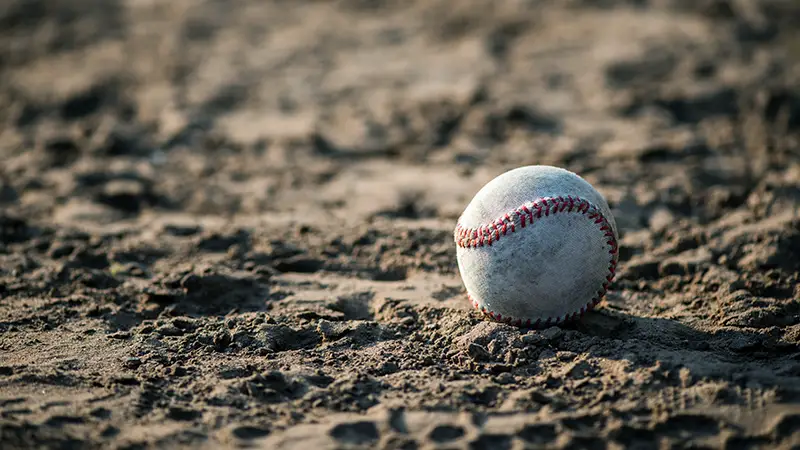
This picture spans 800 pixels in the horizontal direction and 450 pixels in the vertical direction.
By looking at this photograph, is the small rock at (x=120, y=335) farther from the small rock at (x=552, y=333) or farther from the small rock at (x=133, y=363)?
the small rock at (x=552, y=333)

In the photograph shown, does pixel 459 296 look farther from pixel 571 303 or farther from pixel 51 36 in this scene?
pixel 51 36

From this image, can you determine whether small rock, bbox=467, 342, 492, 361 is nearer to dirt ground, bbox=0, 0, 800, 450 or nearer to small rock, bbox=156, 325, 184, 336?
dirt ground, bbox=0, 0, 800, 450

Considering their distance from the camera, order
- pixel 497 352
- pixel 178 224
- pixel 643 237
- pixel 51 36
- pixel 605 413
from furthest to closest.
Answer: pixel 51 36 → pixel 178 224 → pixel 643 237 → pixel 497 352 → pixel 605 413

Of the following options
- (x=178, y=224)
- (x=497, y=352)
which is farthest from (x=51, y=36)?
(x=497, y=352)

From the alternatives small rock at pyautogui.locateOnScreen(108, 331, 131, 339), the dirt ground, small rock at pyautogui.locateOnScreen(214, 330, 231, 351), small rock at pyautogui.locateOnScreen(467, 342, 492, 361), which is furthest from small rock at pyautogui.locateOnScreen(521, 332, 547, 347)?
small rock at pyautogui.locateOnScreen(108, 331, 131, 339)

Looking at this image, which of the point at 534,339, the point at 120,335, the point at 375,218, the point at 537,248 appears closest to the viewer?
the point at 537,248

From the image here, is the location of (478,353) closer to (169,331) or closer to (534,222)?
(534,222)

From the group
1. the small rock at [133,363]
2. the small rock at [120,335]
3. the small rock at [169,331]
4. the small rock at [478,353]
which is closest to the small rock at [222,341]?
the small rock at [169,331]

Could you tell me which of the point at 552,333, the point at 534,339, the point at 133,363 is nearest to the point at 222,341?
the point at 133,363
